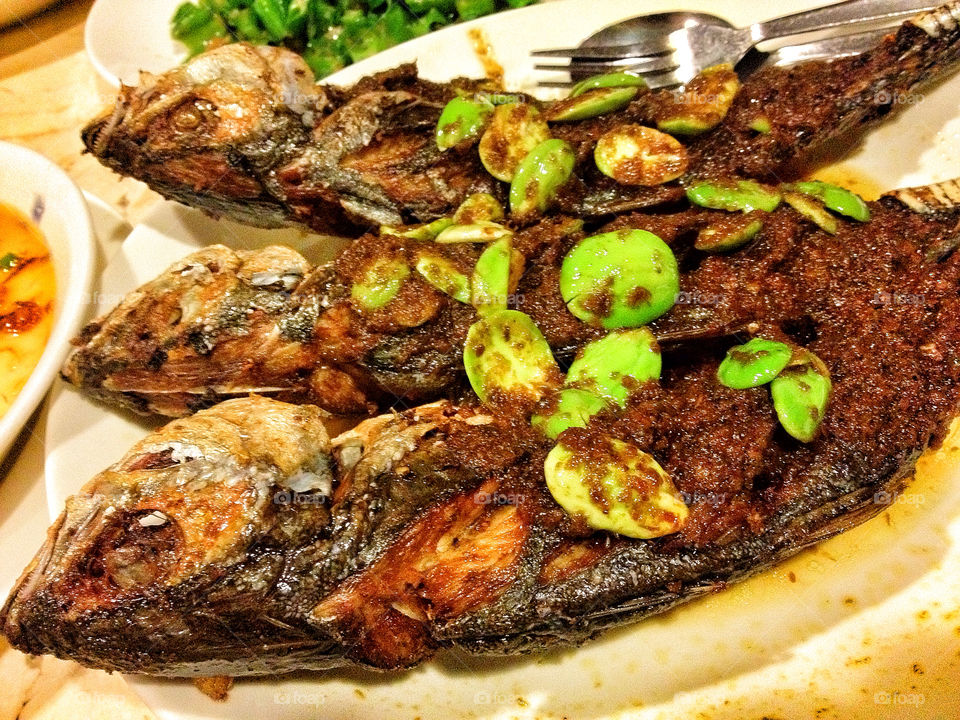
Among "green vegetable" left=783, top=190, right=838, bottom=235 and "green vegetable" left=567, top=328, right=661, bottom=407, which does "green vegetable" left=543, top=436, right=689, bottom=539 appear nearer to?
"green vegetable" left=567, top=328, right=661, bottom=407

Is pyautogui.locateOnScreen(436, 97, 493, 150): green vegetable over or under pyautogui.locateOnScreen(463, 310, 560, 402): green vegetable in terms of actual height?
over

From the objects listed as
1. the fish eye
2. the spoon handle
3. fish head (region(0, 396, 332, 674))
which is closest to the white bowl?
the fish eye

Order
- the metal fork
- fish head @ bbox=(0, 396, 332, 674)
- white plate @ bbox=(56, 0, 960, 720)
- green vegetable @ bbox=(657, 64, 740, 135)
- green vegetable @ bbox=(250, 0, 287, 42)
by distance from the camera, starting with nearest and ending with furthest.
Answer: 1. fish head @ bbox=(0, 396, 332, 674)
2. white plate @ bbox=(56, 0, 960, 720)
3. green vegetable @ bbox=(657, 64, 740, 135)
4. the metal fork
5. green vegetable @ bbox=(250, 0, 287, 42)

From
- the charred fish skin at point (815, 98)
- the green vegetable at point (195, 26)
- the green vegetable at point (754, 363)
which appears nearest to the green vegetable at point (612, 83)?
the charred fish skin at point (815, 98)

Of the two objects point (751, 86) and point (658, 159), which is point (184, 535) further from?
point (751, 86)

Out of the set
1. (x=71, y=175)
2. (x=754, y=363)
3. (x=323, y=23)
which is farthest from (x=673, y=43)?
(x=71, y=175)

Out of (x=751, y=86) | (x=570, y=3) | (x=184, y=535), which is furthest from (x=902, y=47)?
(x=184, y=535)
